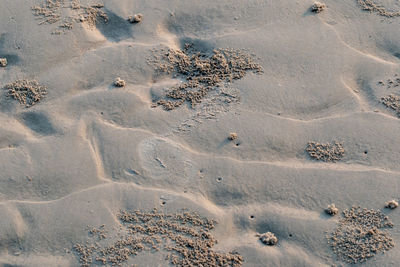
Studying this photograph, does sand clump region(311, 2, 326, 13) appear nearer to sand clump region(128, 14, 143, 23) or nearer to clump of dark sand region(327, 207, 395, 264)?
sand clump region(128, 14, 143, 23)

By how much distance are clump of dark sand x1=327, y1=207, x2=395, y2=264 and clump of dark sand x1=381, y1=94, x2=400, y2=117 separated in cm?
88

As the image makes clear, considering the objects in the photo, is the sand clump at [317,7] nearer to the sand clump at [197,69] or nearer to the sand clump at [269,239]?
the sand clump at [197,69]

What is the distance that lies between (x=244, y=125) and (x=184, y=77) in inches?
25.7

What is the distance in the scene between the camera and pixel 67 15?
173 inches

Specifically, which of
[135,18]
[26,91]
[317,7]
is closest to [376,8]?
[317,7]

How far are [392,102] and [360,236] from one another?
1.14 m

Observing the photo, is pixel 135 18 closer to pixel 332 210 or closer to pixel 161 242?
pixel 161 242

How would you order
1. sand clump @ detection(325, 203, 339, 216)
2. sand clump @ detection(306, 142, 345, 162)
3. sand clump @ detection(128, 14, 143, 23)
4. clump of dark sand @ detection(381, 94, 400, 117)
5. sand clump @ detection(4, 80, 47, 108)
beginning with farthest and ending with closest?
sand clump @ detection(128, 14, 143, 23) < sand clump @ detection(4, 80, 47, 108) < clump of dark sand @ detection(381, 94, 400, 117) < sand clump @ detection(306, 142, 345, 162) < sand clump @ detection(325, 203, 339, 216)

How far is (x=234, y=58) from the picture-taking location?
164 inches

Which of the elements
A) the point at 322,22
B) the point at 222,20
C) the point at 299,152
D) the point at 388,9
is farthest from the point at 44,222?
the point at 388,9

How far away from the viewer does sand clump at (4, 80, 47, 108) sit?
4.05m

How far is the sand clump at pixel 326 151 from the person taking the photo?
3.74 m

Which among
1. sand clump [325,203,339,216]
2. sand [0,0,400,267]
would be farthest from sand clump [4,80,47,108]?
sand clump [325,203,339,216]

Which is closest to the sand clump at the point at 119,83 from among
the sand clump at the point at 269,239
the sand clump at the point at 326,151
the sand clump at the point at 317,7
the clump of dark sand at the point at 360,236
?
the sand clump at the point at 326,151
